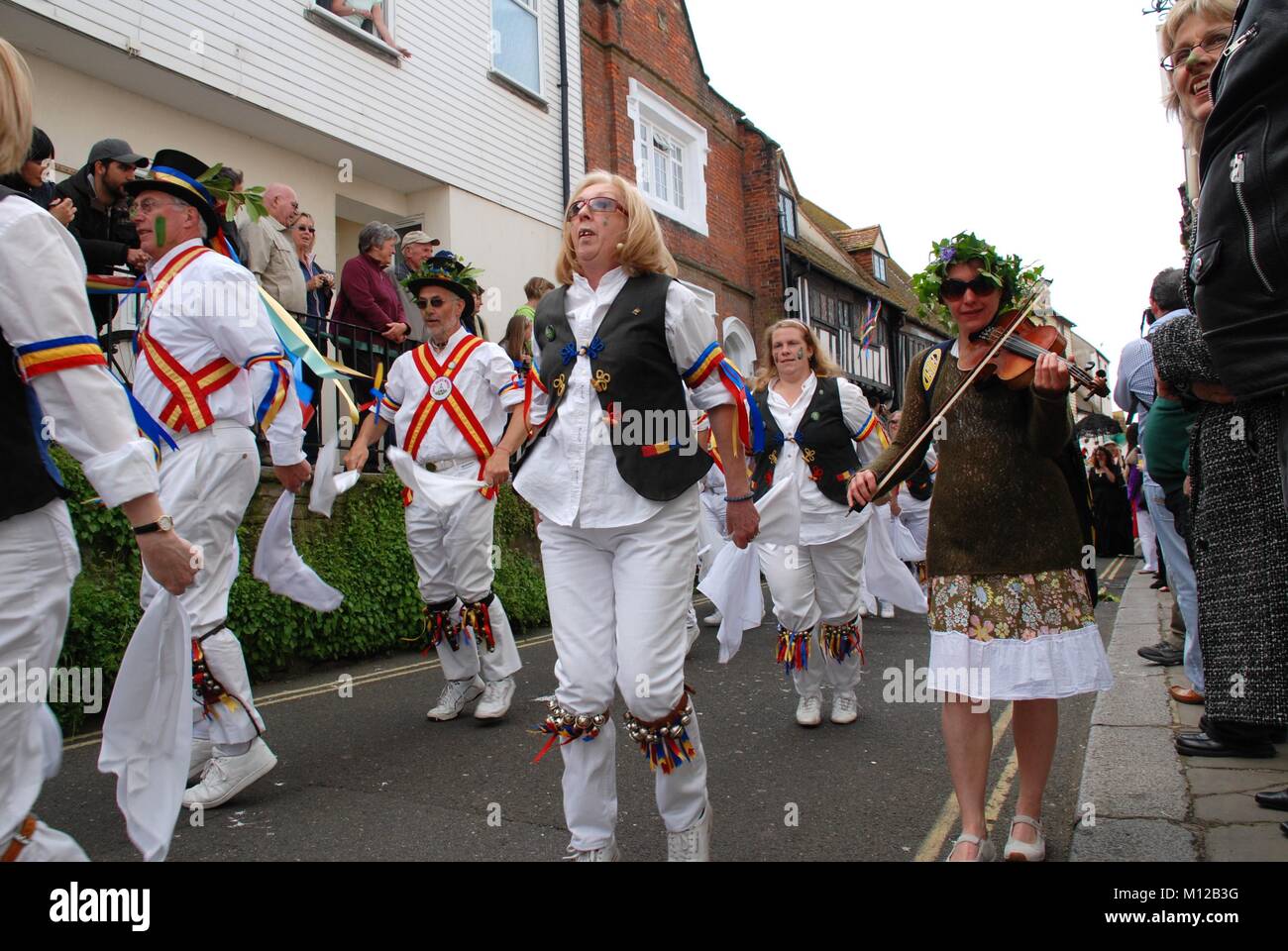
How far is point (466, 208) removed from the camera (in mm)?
11898

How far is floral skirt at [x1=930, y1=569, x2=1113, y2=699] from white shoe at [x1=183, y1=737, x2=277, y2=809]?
104 inches

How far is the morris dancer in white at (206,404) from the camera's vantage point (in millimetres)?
3752

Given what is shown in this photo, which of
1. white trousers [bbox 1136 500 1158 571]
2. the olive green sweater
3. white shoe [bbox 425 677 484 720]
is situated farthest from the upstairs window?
the olive green sweater

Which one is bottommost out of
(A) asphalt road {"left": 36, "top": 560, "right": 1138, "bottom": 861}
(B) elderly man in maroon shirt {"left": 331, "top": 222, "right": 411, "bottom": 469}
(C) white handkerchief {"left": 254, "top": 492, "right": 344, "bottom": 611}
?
(A) asphalt road {"left": 36, "top": 560, "right": 1138, "bottom": 861}

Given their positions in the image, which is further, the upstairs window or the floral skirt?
the upstairs window

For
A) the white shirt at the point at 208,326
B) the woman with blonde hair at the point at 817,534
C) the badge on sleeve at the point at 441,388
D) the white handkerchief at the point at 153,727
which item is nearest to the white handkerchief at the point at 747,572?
the woman with blonde hair at the point at 817,534

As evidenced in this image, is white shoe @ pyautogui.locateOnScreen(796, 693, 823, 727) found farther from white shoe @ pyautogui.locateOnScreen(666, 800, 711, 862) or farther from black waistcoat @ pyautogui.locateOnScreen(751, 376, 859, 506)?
white shoe @ pyautogui.locateOnScreen(666, 800, 711, 862)

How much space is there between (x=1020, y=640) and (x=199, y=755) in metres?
3.21

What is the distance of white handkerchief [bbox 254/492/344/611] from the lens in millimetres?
4461

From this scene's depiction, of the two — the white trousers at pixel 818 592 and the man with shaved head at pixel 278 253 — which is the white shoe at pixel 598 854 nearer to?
the white trousers at pixel 818 592

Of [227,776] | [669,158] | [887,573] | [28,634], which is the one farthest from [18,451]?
[669,158]

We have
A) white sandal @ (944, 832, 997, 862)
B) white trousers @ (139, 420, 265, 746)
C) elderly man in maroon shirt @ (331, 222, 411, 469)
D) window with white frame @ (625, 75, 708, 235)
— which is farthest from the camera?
window with white frame @ (625, 75, 708, 235)

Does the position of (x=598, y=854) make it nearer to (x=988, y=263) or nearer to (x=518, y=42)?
(x=988, y=263)
